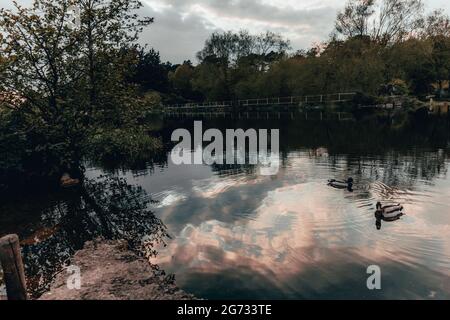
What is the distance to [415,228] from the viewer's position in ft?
46.3

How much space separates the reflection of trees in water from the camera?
514 inches

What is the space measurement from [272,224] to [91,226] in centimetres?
876

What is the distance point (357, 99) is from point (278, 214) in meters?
68.7

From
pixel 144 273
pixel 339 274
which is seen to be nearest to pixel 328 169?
pixel 339 274

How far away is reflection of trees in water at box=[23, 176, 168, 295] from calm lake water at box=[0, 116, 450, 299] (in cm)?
6

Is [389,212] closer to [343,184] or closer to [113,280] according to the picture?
[343,184]

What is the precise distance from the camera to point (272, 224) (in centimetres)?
1543

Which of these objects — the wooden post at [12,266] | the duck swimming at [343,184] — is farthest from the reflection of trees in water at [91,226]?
the duck swimming at [343,184]

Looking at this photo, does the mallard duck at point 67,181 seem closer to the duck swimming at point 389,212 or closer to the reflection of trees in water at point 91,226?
the reflection of trees in water at point 91,226

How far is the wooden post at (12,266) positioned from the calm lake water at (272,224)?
2205 mm

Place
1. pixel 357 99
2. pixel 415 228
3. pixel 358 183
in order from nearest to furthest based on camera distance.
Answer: pixel 415 228, pixel 358 183, pixel 357 99

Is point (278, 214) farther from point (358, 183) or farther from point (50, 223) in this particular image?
point (50, 223)

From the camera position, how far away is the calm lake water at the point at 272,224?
1100 centimetres

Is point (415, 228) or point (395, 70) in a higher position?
point (395, 70)
